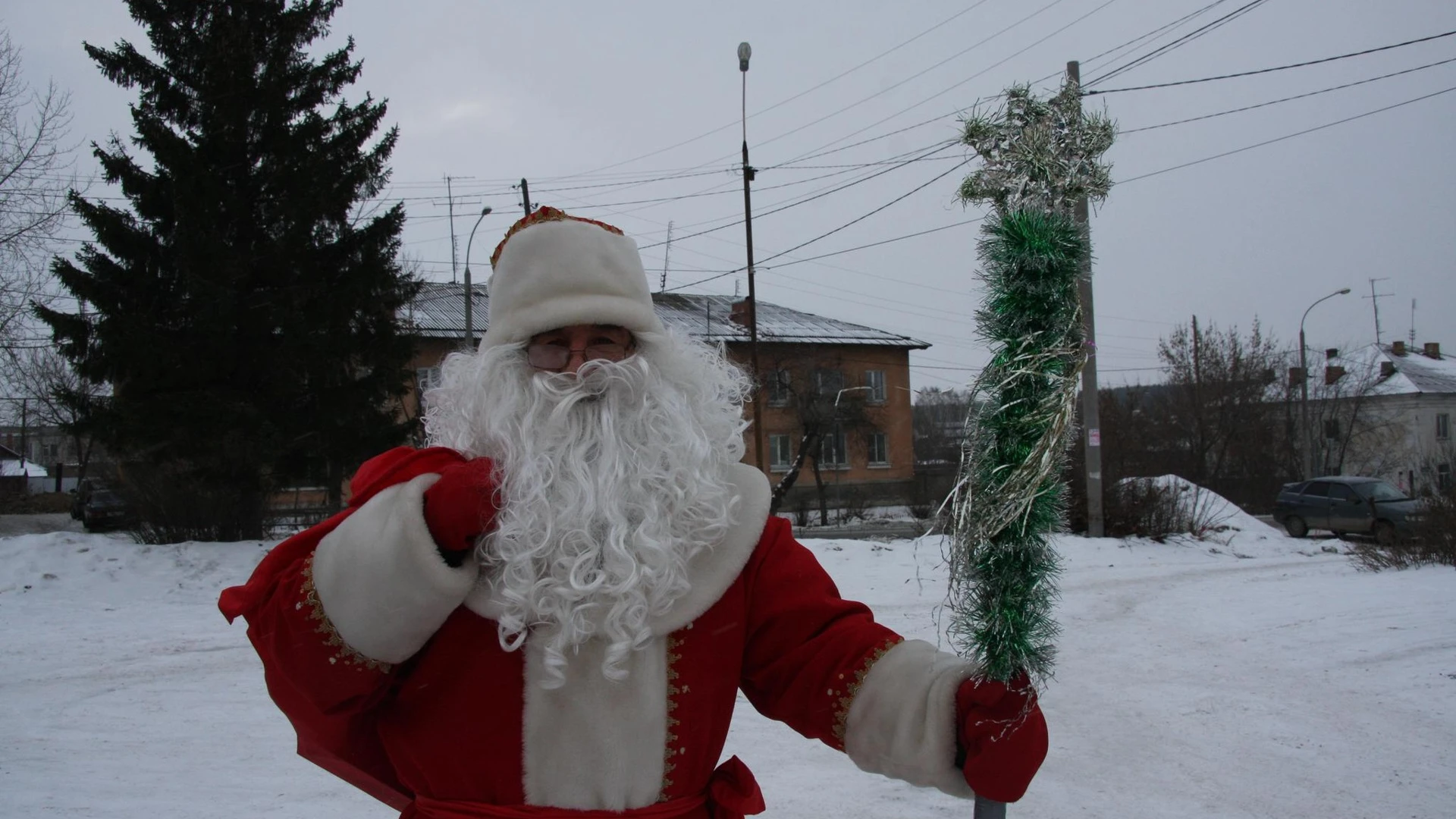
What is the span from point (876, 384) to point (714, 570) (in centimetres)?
3409

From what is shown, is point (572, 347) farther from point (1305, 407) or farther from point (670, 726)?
point (1305, 407)

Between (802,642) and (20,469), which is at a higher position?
(20,469)

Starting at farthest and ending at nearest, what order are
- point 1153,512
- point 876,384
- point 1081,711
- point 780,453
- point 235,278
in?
point 876,384
point 780,453
point 1153,512
point 235,278
point 1081,711

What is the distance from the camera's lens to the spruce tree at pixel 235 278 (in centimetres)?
1322

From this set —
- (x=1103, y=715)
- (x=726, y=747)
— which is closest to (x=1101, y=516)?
(x=1103, y=715)

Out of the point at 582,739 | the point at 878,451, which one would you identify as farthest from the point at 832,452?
the point at 582,739

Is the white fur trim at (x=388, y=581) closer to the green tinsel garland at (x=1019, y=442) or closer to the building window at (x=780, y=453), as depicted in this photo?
the green tinsel garland at (x=1019, y=442)

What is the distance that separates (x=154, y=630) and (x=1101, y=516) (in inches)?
460

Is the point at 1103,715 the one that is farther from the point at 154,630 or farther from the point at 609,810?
the point at 154,630

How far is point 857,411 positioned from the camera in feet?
111

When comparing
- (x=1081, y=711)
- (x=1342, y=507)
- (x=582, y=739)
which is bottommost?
(x=1081, y=711)

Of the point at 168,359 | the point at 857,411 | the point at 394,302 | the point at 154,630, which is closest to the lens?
the point at 154,630

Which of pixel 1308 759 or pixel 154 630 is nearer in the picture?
pixel 1308 759

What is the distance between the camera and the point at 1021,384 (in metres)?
1.61
